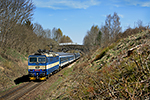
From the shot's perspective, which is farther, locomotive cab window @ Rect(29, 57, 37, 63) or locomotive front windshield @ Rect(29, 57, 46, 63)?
locomotive cab window @ Rect(29, 57, 37, 63)

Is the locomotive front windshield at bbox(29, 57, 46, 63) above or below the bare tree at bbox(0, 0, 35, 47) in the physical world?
below

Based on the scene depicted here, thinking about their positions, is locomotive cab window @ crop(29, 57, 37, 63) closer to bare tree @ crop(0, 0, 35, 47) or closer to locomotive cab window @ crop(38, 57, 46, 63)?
locomotive cab window @ crop(38, 57, 46, 63)

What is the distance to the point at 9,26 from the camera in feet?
61.7

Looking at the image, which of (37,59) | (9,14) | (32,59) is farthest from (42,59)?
(9,14)

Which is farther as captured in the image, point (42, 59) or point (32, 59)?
point (32, 59)

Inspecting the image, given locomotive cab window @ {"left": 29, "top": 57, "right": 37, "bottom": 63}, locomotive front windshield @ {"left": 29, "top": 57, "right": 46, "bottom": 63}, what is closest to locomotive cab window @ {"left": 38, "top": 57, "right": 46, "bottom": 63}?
locomotive front windshield @ {"left": 29, "top": 57, "right": 46, "bottom": 63}

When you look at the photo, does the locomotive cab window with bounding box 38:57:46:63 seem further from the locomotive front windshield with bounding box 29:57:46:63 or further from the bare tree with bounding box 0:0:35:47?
the bare tree with bounding box 0:0:35:47

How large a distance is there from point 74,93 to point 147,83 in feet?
10.0

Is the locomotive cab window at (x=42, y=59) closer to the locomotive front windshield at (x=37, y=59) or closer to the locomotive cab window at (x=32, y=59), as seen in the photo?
the locomotive front windshield at (x=37, y=59)

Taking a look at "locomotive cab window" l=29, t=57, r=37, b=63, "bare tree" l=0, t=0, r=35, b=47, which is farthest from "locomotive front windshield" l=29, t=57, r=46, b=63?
"bare tree" l=0, t=0, r=35, b=47

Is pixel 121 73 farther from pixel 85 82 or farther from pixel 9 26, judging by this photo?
pixel 9 26

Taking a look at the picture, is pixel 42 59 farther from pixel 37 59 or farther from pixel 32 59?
pixel 32 59

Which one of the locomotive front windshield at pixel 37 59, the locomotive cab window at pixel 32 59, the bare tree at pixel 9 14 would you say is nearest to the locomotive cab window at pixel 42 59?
the locomotive front windshield at pixel 37 59

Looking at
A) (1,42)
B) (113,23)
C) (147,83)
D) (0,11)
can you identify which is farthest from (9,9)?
(113,23)
